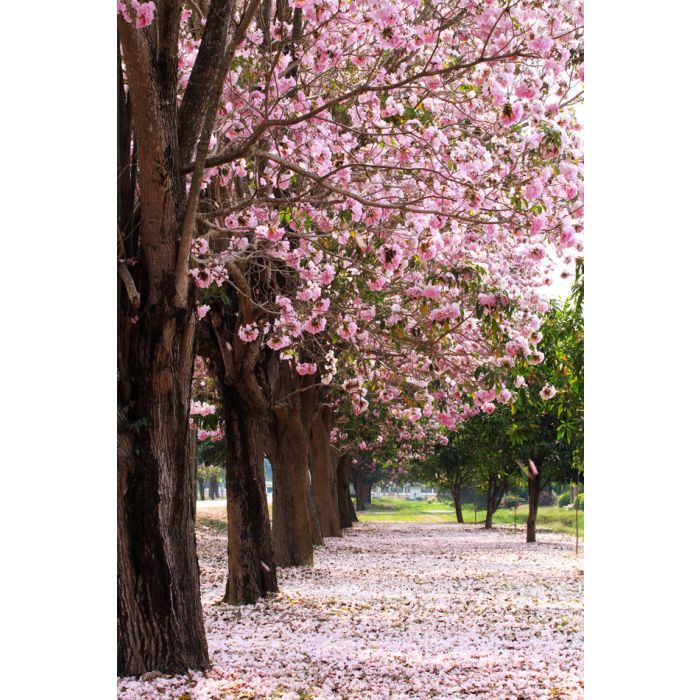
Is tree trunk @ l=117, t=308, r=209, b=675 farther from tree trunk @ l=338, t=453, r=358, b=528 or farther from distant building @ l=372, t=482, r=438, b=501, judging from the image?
distant building @ l=372, t=482, r=438, b=501

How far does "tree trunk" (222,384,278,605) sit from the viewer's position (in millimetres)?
11461

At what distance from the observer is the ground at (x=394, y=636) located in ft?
22.1

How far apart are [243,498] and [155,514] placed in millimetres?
5049

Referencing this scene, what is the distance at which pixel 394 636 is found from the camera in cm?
916

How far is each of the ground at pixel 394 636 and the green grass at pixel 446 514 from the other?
21650mm

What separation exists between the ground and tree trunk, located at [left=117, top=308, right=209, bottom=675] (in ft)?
0.96

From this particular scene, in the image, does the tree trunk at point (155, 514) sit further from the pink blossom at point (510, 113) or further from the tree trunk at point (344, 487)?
the tree trunk at point (344, 487)

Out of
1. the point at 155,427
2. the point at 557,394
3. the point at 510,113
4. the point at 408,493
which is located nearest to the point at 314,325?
the point at 155,427

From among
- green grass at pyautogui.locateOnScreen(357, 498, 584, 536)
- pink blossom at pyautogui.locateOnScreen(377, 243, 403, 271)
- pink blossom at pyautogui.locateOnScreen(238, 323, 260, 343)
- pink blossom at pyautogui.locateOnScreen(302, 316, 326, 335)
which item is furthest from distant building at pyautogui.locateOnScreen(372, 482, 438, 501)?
pink blossom at pyautogui.locateOnScreen(377, 243, 403, 271)

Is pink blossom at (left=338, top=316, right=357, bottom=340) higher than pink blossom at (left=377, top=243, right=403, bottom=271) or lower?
lower

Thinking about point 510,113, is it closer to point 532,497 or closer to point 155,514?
point 155,514

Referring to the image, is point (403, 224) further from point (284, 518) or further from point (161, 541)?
point (284, 518)
